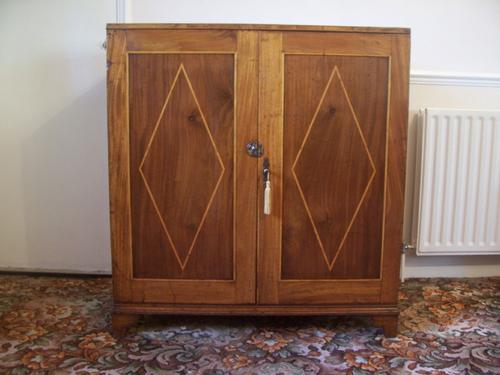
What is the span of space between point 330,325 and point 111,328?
0.90 metres

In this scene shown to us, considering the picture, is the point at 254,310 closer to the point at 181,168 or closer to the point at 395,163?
the point at 181,168

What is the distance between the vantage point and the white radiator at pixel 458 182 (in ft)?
6.06

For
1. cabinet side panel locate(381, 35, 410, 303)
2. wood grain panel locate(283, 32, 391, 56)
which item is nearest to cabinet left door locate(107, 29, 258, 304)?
wood grain panel locate(283, 32, 391, 56)

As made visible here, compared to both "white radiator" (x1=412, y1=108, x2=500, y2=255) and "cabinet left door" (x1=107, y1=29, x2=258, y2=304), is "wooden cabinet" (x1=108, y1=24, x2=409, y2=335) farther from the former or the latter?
"white radiator" (x1=412, y1=108, x2=500, y2=255)

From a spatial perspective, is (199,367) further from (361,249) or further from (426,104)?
(426,104)

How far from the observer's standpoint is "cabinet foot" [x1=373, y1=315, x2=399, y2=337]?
56.9 inches

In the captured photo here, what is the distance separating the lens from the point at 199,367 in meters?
1.27

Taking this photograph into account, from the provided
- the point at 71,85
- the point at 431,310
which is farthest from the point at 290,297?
the point at 71,85

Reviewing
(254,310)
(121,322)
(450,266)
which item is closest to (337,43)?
(254,310)

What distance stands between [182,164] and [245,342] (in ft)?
2.36

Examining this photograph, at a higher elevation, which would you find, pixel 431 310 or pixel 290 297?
pixel 290 297

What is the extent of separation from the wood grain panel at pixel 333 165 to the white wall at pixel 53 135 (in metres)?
1.12

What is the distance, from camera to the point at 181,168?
1.38m

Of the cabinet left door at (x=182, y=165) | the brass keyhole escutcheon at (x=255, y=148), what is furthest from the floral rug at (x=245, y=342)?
the brass keyhole escutcheon at (x=255, y=148)
